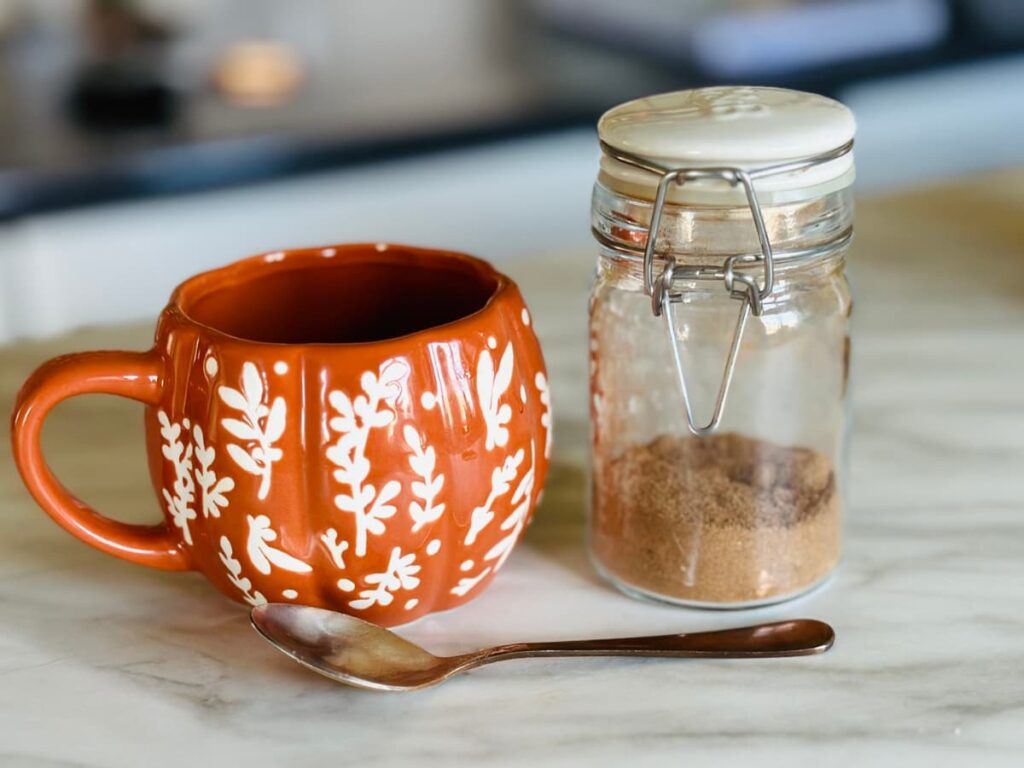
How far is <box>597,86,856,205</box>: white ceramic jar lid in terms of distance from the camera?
442mm

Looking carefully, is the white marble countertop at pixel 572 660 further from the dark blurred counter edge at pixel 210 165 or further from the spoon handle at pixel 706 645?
the dark blurred counter edge at pixel 210 165

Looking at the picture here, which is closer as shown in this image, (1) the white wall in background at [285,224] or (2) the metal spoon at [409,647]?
(2) the metal spoon at [409,647]

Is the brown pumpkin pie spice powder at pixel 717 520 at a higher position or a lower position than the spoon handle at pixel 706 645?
higher

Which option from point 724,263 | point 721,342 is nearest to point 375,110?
point 721,342

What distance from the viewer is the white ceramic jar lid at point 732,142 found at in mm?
442

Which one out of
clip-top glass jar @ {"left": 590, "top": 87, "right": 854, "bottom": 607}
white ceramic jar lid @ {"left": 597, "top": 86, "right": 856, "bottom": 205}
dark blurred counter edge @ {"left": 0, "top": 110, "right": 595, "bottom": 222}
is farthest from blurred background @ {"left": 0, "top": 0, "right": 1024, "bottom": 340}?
white ceramic jar lid @ {"left": 597, "top": 86, "right": 856, "bottom": 205}

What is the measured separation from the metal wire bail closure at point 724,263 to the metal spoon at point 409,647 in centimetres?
8

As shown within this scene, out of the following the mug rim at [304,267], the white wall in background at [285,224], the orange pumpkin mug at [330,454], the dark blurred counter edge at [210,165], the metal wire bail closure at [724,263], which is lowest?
the white wall in background at [285,224]

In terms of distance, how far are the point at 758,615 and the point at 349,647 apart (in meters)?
0.16

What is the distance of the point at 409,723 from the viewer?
0.44 metres

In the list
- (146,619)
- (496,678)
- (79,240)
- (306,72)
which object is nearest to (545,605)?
(496,678)

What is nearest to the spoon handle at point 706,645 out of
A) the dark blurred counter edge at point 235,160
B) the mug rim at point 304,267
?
the mug rim at point 304,267

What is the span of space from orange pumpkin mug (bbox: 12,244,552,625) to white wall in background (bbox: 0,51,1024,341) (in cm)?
74

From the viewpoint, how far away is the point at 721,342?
597 mm
